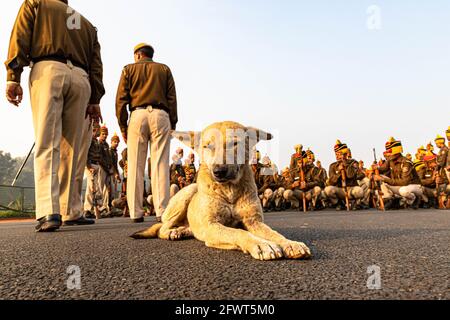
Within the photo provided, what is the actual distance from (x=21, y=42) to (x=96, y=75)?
1089 millimetres

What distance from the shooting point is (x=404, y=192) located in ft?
38.0

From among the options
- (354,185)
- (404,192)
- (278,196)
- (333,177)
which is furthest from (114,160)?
(404,192)

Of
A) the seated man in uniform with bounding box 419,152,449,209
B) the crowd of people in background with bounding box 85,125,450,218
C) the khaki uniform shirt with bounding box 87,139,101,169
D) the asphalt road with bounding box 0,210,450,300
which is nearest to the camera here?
the asphalt road with bounding box 0,210,450,300

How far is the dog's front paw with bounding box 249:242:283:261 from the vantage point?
212 centimetres

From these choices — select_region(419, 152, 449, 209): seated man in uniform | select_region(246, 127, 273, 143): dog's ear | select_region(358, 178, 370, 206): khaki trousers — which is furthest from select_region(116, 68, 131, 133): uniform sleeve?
select_region(419, 152, 449, 209): seated man in uniform

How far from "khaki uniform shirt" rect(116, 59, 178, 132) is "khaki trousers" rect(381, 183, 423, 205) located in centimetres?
957

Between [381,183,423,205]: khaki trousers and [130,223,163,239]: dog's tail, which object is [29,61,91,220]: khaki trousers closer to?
[130,223,163,239]: dog's tail

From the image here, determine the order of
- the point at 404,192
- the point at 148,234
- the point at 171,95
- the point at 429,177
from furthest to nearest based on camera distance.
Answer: the point at 429,177
the point at 404,192
the point at 171,95
the point at 148,234

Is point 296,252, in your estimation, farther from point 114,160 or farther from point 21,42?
point 114,160

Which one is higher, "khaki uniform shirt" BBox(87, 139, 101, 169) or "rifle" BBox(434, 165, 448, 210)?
"khaki uniform shirt" BBox(87, 139, 101, 169)

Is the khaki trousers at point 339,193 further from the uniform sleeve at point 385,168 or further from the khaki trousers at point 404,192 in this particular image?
the uniform sleeve at point 385,168
